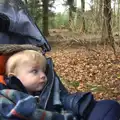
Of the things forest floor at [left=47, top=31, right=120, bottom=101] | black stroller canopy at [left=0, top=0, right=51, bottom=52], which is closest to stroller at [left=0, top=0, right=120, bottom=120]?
black stroller canopy at [left=0, top=0, right=51, bottom=52]

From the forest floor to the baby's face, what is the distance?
15.2ft

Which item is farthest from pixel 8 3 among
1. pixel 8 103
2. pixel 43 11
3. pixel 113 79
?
pixel 43 11

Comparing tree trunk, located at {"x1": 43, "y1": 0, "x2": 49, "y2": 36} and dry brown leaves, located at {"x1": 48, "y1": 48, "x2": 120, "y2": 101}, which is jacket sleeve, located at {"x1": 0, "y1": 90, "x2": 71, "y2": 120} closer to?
dry brown leaves, located at {"x1": 48, "y1": 48, "x2": 120, "y2": 101}

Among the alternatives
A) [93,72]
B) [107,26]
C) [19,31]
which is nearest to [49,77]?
[19,31]

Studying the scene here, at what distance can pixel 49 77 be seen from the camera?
3627mm

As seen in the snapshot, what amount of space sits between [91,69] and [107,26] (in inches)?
93.8

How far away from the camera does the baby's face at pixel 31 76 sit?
11.0ft

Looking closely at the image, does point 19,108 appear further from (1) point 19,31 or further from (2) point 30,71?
(1) point 19,31

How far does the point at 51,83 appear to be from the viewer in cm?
357

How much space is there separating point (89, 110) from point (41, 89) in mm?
458

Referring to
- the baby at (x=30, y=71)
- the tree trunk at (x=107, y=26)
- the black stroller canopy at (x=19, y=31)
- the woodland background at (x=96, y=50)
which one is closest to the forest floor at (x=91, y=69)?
the woodland background at (x=96, y=50)

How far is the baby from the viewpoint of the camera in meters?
3.36

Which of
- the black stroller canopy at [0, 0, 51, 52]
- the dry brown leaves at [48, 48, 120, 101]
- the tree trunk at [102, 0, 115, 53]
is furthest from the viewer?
the tree trunk at [102, 0, 115, 53]

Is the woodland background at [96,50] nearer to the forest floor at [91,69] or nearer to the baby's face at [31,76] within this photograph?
the forest floor at [91,69]
